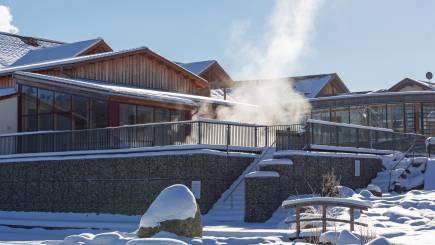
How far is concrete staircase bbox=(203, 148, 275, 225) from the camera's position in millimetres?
22323

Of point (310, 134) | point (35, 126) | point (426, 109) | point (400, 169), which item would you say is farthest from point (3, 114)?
point (426, 109)

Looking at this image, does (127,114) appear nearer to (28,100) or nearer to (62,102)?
(62,102)

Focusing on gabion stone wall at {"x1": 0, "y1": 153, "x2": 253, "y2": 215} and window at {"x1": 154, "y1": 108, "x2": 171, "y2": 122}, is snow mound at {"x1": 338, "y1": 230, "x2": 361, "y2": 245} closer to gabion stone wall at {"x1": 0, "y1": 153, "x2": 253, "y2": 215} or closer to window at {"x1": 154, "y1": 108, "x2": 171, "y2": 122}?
gabion stone wall at {"x1": 0, "y1": 153, "x2": 253, "y2": 215}

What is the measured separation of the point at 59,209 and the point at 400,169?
41.3 feet

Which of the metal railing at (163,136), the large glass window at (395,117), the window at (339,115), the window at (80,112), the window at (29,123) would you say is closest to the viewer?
the metal railing at (163,136)

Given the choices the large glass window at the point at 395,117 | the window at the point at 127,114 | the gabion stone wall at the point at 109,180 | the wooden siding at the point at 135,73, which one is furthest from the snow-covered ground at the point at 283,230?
the large glass window at the point at 395,117

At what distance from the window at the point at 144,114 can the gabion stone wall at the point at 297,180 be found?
917cm

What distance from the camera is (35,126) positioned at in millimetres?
32188

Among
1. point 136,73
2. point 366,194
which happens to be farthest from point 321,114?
point 366,194

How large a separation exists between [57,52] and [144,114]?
1334 centimetres

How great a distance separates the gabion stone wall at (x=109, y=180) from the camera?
77.7 ft

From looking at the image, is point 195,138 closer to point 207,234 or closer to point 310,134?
point 310,134

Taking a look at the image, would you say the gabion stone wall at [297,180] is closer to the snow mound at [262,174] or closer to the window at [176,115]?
the snow mound at [262,174]

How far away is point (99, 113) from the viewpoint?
29891 mm
